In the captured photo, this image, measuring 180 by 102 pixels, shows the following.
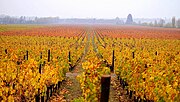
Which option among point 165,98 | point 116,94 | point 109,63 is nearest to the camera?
point 165,98

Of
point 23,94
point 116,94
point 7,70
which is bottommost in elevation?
point 116,94

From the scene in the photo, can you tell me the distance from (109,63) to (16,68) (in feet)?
32.8

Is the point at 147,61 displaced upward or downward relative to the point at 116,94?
upward

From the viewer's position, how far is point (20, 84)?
28.8ft

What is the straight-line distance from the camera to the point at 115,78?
16.8 m

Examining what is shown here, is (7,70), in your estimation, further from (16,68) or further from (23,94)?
(23,94)

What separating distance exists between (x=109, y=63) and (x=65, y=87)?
19.2 feet

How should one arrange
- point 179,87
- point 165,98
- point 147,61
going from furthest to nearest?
point 147,61, point 179,87, point 165,98

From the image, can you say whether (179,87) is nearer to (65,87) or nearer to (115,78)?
(65,87)

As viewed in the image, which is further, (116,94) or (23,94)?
(116,94)

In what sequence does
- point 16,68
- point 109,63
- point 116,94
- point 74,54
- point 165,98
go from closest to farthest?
point 165,98, point 16,68, point 116,94, point 109,63, point 74,54

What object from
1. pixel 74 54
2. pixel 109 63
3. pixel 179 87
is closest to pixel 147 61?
pixel 179 87

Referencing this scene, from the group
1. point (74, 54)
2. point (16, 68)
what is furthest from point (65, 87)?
point (74, 54)

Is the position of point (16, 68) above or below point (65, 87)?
above
